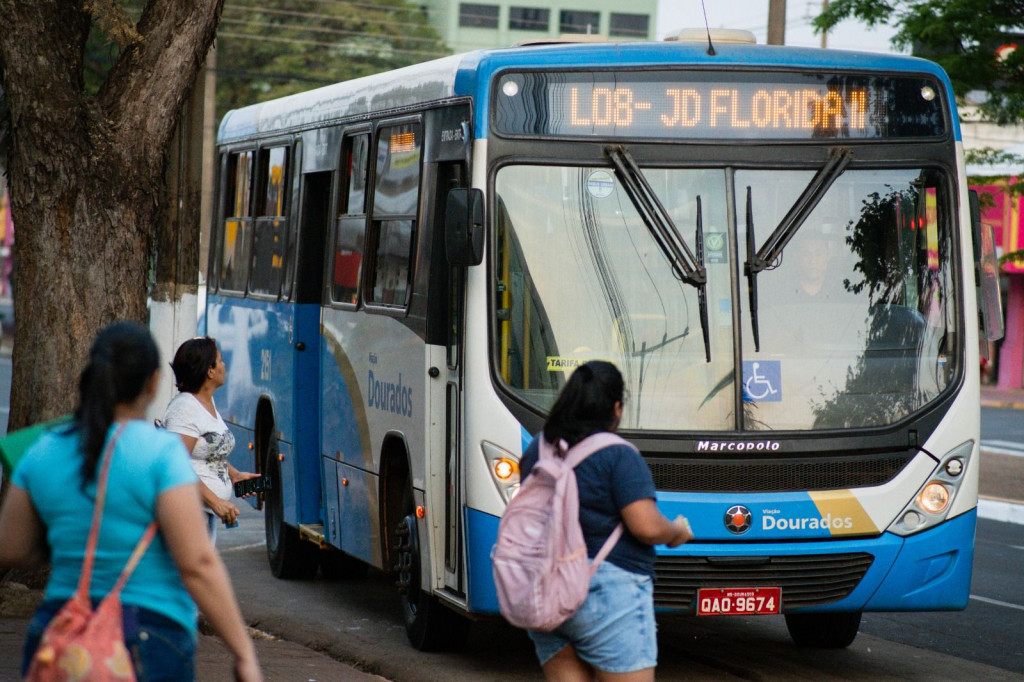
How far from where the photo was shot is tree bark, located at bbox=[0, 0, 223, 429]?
29.5ft

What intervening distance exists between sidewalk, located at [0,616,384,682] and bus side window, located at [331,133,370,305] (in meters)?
2.18

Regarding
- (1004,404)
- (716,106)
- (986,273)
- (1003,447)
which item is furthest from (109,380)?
(1004,404)

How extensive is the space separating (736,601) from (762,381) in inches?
39.9

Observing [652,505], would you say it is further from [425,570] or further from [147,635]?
[425,570]

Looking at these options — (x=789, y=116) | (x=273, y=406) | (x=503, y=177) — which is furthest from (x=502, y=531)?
(x=273, y=406)

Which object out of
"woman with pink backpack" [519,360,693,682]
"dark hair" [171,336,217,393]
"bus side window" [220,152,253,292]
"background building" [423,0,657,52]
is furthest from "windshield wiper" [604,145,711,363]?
"background building" [423,0,657,52]

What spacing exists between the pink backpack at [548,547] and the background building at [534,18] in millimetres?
75893

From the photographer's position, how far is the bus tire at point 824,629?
9188mm

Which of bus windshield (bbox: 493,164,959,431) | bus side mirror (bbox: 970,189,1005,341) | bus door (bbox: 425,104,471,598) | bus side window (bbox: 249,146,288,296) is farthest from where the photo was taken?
bus side window (bbox: 249,146,288,296)

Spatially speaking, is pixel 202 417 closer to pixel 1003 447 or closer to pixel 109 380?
pixel 109 380

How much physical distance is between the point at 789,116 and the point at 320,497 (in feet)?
14.1

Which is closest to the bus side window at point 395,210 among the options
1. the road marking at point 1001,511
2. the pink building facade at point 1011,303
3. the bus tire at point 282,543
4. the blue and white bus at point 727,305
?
the blue and white bus at point 727,305

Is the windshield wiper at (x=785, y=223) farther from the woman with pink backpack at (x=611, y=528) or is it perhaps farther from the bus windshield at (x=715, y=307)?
the woman with pink backpack at (x=611, y=528)

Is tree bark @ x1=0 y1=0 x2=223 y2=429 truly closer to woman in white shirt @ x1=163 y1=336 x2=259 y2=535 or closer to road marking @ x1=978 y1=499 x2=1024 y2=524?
woman in white shirt @ x1=163 y1=336 x2=259 y2=535
